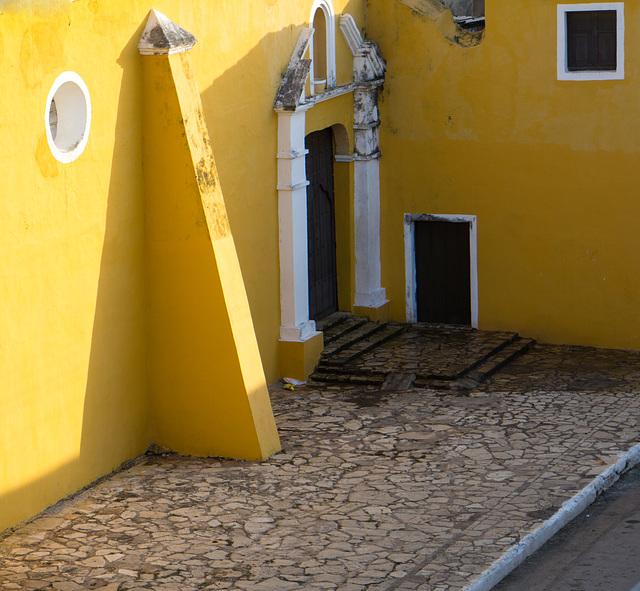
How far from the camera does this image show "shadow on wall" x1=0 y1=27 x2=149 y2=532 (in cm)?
1091

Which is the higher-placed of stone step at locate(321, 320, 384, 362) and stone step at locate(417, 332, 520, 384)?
stone step at locate(321, 320, 384, 362)

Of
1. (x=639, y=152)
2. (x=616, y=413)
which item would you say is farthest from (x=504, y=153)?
(x=616, y=413)

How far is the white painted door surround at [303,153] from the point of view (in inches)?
551

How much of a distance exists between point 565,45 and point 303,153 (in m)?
3.75

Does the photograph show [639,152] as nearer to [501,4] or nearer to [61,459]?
[501,4]

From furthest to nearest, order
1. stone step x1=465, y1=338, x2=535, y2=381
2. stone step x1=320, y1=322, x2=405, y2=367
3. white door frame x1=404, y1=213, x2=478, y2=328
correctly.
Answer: white door frame x1=404, y1=213, x2=478, y2=328 → stone step x1=320, y1=322, x2=405, y2=367 → stone step x1=465, y1=338, x2=535, y2=381

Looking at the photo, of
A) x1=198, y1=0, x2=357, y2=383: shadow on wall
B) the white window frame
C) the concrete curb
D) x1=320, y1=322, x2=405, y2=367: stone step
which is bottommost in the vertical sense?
the concrete curb

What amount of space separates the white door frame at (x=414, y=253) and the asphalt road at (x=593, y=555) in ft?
19.4

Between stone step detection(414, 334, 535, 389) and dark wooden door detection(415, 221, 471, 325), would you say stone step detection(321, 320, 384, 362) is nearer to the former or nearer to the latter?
dark wooden door detection(415, 221, 471, 325)

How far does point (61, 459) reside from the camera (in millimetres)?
10516

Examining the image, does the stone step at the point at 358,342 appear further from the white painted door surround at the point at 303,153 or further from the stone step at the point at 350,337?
the white painted door surround at the point at 303,153

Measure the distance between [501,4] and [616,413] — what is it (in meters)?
5.71

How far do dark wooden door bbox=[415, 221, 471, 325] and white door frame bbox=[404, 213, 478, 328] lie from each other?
72 millimetres

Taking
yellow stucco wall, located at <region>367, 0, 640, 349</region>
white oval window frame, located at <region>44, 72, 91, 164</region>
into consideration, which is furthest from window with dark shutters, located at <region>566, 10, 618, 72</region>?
white oval window frame, located at <region>44, 72, 91, 164</region>
